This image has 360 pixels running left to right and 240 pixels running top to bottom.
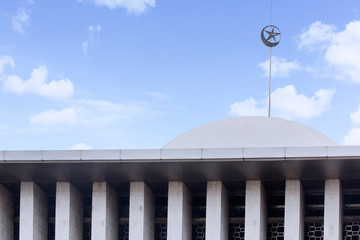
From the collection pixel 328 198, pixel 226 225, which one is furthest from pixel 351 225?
pixel 226 225

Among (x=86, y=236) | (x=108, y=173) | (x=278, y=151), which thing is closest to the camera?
(x=278, y=151)

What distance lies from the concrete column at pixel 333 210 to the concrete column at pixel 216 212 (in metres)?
4.43

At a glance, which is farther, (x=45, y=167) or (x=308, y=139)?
(x=308, y=139)

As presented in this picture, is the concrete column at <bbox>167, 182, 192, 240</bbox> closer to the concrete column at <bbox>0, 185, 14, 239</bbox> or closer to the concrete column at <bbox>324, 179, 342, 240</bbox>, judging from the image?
the concrete column at <bbox>324, 179, 342, 240</bbox>

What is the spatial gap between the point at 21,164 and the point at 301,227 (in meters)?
12.1

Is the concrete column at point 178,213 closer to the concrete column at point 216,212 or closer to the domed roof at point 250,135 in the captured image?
the concrete column at point 216,212

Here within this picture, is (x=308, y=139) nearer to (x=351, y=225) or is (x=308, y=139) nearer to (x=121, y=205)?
(x=351, y=225)

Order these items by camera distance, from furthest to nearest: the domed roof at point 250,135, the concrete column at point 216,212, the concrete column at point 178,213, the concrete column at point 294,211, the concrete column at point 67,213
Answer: the domed roof at point 250,135 → the concrete column at point 67,213 → the concrete column at point 178,213 → the concrete column at point 216,212 → the concrete column at point 294,211

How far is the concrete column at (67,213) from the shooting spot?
1625 inches

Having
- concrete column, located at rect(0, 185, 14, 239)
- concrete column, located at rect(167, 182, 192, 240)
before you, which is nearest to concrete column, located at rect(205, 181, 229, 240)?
concrete column, located at rect(167, 182, 192, 240)

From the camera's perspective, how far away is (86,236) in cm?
4347

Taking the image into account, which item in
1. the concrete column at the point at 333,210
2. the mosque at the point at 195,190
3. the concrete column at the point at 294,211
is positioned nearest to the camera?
the mosque at the point at 195,190

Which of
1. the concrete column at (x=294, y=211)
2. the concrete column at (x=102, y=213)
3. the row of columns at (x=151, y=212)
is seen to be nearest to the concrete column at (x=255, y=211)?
the row of columns at (x=151, y=212)

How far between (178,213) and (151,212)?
2028 mm
